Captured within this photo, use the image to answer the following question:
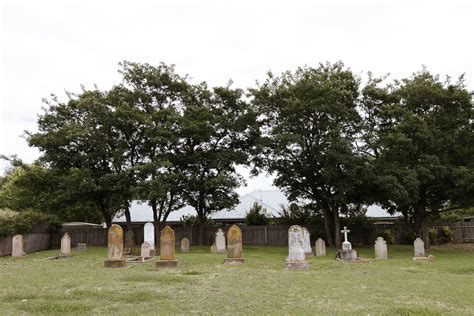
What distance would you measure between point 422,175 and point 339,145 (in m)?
4.69

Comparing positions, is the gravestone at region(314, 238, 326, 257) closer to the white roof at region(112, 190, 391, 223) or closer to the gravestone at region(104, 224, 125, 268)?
the gravestone at region(104, 224, 125, 268)

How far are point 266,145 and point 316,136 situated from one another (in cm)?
321

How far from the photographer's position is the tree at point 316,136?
2481 centimetres

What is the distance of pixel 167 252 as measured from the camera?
16859 mm

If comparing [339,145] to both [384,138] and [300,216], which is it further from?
[300,216]

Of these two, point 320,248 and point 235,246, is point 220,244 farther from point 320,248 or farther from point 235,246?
point 235,246

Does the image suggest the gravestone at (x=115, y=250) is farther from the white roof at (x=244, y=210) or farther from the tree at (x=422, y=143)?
the white roof at (x=244, y=210)

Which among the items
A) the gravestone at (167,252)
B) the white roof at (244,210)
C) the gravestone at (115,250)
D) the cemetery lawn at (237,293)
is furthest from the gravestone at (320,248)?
the white roof at (244,210)

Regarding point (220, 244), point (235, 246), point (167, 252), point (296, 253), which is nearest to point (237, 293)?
point (167, 252)

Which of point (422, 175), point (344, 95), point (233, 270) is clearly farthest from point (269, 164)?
point (233, 270)

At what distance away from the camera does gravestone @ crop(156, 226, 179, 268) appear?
1644cm

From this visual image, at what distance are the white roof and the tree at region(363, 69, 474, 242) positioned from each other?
39.8 feet

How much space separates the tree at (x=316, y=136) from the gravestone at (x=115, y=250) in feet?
39.3

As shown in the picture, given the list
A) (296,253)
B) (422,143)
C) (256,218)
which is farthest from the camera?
(256,218)
